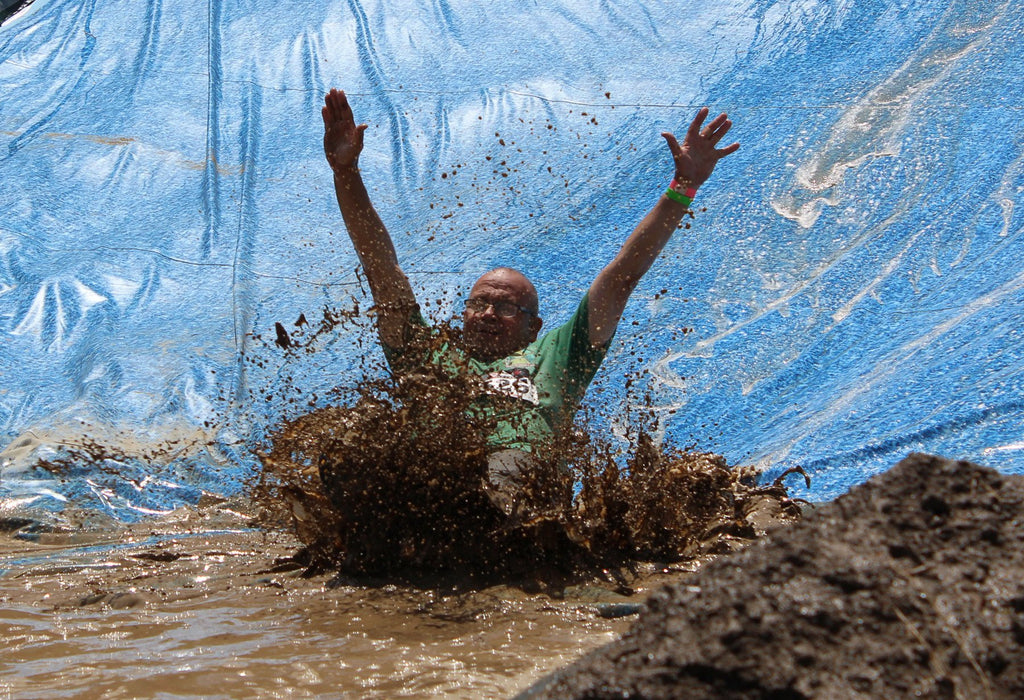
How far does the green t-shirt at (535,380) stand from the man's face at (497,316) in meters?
0.04

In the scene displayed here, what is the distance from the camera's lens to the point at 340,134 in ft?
9.81

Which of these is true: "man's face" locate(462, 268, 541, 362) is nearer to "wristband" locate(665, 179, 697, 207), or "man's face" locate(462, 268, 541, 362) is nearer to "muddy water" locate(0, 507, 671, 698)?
"wristband" locate(665, 179, 697, 207)

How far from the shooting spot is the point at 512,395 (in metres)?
2.75

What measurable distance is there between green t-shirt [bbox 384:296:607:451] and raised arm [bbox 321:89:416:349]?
0.45 ft

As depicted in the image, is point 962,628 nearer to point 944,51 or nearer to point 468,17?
point 944,51

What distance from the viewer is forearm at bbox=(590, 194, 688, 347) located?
287cm

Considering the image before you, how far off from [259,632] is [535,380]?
1.16 meters

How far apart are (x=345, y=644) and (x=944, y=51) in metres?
4.55

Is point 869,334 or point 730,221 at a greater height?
point 730,221

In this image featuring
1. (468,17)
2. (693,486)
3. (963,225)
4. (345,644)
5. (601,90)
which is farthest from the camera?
(468,17)

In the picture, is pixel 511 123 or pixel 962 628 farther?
pixel 511 123

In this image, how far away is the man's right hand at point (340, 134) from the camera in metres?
2.96

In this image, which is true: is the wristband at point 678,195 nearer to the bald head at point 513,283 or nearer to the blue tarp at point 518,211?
the bald head at point 513,283

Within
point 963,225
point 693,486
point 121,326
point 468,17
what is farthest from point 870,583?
point 468,17
